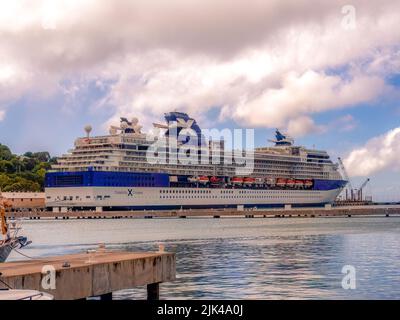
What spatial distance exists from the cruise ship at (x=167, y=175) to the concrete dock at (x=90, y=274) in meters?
125

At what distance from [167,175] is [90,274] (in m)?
139

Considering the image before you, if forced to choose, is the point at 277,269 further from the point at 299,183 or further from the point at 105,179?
the point at 299,183

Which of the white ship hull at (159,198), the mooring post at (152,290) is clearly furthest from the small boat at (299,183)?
the mooring post at (152,290)

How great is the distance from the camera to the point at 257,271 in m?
36.9

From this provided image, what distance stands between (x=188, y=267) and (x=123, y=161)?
116745 mm

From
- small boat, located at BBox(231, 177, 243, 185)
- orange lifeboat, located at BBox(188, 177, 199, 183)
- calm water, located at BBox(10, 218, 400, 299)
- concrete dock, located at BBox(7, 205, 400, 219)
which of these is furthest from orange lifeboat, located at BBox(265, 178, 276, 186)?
calm water, located at BBox(10, 218, 400, 299)

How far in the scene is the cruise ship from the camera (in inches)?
5940

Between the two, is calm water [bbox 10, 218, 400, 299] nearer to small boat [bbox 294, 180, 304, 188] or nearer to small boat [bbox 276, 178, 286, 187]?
small boat [bbox 276, 178, 286, 187]

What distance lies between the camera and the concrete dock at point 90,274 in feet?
61.5

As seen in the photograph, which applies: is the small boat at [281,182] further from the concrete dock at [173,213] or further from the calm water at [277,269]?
the calm water at [277,269]

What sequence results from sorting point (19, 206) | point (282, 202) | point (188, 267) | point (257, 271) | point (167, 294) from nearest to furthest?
point (167, 294)
point (257, 271)
point (188, 267)
point (19, 206)
point (282, 202)

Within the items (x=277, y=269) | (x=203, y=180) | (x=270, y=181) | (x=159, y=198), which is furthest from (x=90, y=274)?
(x=270, y=181)

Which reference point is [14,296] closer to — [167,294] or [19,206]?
[167,294]

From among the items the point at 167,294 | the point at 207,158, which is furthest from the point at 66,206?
the point at 167,294
